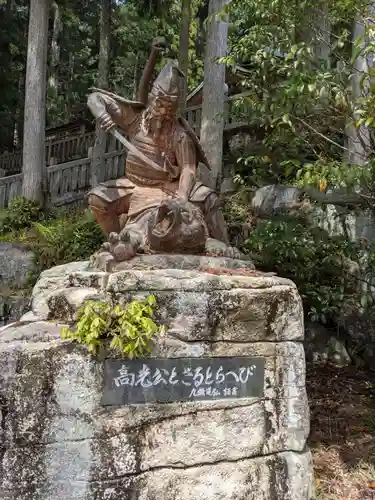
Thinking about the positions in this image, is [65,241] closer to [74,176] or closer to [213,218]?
[74,176]

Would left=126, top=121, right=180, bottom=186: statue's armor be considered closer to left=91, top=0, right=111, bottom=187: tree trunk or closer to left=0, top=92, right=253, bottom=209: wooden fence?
left=91, top=0, right=111, bottom=187: tree trunk

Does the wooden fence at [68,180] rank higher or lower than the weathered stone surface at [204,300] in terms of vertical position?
higher

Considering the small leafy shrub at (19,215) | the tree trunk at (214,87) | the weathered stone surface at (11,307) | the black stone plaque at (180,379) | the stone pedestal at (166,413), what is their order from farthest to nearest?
the small leafy shrub at (19,215)
the tree trunk at (214,87)
the weathered stone surface at (11,307)
the black stone plaque at (180,379)
the stone pedestal at (166,413)

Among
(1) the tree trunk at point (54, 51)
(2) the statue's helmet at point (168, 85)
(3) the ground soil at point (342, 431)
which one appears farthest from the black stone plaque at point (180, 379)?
(1) the tree trunk at point (54, 51)

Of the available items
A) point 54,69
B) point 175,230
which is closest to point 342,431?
point 175,230

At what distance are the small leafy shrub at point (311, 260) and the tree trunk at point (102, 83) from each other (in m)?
5.21

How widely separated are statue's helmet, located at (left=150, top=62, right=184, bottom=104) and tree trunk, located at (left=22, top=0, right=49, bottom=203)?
21.8ft

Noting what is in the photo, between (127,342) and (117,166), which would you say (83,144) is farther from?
(127,342)

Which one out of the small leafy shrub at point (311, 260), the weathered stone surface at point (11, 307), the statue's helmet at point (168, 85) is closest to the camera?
the statue's helmet at point (168, 85)

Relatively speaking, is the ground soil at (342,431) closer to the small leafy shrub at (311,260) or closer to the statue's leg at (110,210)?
the small leafy shrub at (311,260)

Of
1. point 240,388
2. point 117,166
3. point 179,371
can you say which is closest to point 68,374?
point 179,371

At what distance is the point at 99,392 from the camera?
278cm

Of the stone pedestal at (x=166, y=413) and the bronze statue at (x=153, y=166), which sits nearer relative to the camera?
the stone pedestal at (x=166, y=413)

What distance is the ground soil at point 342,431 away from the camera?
3721mm
